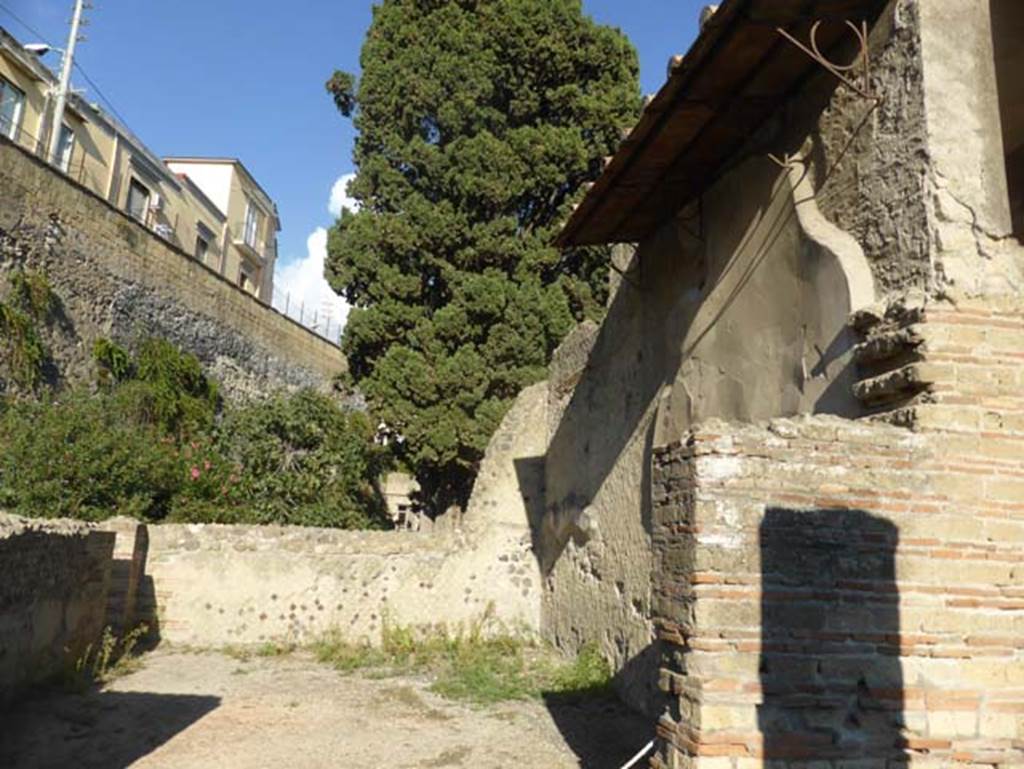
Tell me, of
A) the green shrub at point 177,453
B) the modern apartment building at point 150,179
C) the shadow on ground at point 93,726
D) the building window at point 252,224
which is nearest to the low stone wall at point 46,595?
the shadow on ground at point 93,726

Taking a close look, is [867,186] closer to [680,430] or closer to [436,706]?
[680,430]

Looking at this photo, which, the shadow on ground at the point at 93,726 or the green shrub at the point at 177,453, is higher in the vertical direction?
the green shrub at the point at 177,453

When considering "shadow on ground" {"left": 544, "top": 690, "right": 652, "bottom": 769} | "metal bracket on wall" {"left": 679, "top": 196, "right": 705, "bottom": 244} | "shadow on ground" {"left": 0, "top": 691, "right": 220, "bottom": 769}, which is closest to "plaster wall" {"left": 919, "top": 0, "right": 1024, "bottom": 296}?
"metal bracket on wall" {"left": 679, "top": 196, "right": 705, "bottom": 244}

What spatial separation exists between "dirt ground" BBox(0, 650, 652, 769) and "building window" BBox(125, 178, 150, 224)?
20.7 meters

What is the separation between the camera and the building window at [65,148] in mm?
21781

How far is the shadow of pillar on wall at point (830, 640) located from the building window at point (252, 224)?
3296 centimetres

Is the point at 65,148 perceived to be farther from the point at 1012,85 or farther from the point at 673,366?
the point at 1012,85

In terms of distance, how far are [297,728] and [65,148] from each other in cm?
2076

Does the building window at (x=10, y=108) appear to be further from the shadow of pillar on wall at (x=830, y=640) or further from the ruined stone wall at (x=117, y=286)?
the shadow of pillar on wall at (x=830, y=640)

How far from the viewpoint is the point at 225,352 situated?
19.8 m

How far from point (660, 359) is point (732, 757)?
A: 15.0ft

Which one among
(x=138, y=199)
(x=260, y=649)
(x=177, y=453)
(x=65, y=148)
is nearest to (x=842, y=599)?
(x=260, y=649)

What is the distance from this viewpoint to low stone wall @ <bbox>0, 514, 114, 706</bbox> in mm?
6273

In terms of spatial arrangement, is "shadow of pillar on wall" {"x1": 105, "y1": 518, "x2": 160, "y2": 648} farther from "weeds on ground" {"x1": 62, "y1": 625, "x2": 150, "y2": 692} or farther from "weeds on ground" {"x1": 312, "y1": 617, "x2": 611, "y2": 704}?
"weeds on ground" {"x1": 312, "y1": 617, "x2": 611, "y2": 704}
